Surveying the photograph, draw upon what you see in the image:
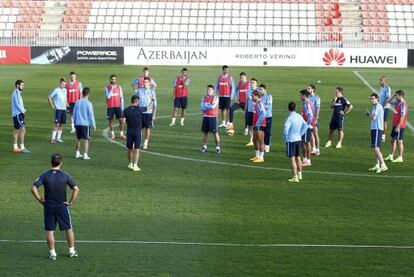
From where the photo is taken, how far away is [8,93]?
3919 centimetres

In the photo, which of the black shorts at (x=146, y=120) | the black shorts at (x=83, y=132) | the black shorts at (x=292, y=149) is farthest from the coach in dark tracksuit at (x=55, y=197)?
the black shorts at (x=146, y=120)

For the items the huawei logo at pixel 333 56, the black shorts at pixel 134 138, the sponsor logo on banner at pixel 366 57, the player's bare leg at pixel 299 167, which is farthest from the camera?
the huawei logo at pixel 333 56

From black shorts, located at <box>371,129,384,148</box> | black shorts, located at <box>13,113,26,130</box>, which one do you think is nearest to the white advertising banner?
black shorts, located at <box>13,113,26,130</box>

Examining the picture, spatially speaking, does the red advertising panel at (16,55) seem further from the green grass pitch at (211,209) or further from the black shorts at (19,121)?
the black shorts at (19,121)

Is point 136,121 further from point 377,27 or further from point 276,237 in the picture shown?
point 377,27

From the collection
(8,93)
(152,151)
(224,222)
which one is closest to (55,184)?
(224,222)

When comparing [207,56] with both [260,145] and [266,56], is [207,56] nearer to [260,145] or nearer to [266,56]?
[266,56]

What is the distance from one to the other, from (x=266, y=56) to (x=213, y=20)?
10.0 metres

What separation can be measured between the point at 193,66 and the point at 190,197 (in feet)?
125

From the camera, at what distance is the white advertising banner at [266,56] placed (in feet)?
189

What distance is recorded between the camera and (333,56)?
191ft

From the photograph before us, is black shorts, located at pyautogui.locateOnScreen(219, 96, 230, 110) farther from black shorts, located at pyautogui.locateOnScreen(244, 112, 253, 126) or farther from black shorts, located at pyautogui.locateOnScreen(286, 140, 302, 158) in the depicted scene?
black shorts, located at pyautogui.locateOnScreen(286, 140, 302, 158)

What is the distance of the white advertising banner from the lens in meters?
57.5

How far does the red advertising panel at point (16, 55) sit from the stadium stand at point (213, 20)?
559 centimetres
